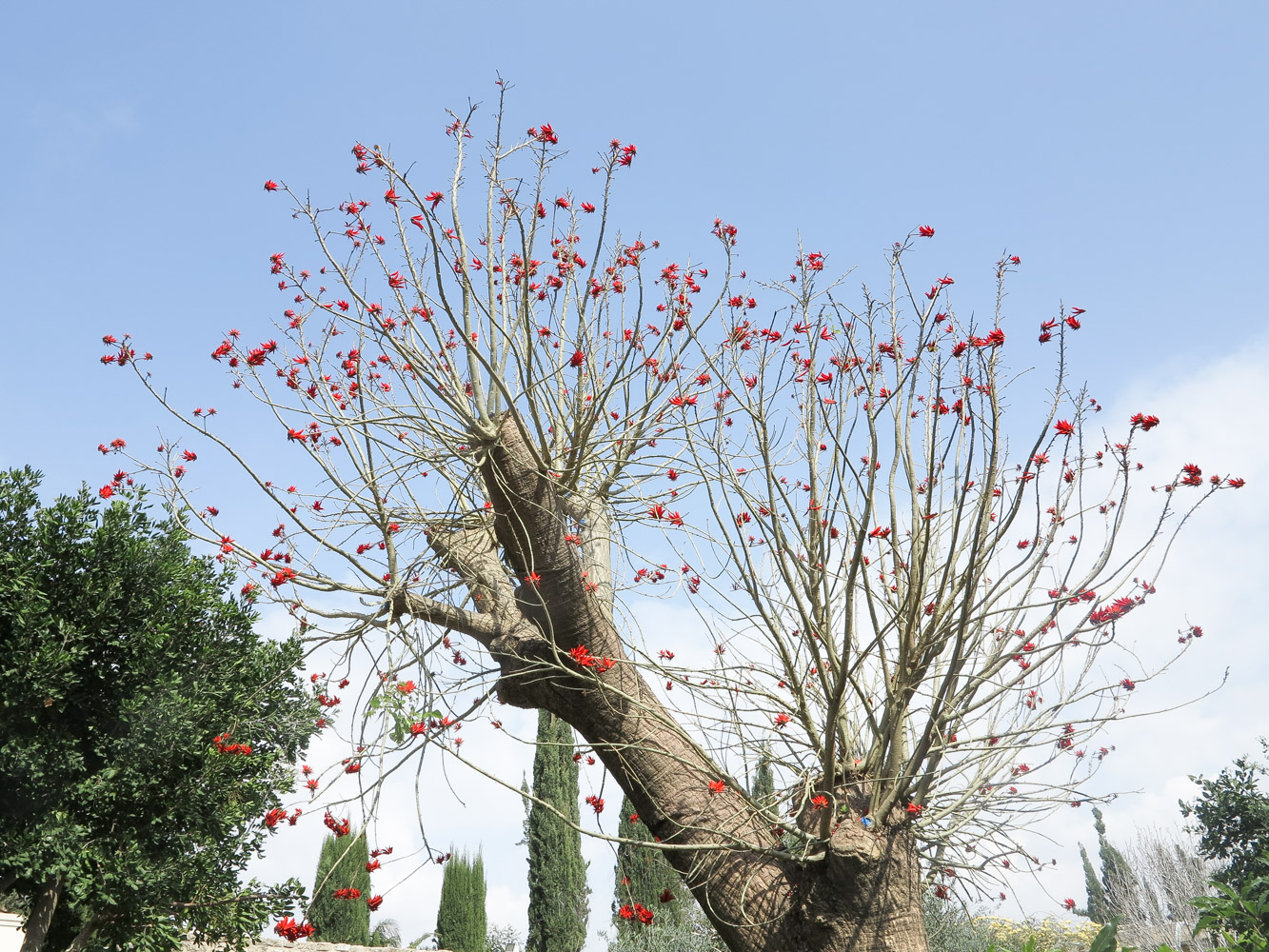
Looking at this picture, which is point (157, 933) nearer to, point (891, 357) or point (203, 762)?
point (203, 762)

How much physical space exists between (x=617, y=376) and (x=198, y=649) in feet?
16.1

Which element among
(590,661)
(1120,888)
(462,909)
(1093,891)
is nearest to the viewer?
(590,661)

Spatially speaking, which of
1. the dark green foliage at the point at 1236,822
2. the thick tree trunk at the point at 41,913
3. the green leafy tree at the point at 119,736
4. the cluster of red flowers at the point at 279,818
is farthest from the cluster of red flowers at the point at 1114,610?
the dark green foliage at the point at 1236,822

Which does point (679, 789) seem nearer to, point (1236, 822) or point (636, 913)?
point (636, 913)

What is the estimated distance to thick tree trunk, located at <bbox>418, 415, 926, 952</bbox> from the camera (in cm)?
389

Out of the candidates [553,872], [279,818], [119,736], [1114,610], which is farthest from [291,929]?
[553,872]

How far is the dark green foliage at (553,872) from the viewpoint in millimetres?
15406

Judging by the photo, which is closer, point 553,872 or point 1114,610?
point 1114,610

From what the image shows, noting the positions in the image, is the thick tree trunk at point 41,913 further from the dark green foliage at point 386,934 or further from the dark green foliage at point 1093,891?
the dark green foliage at point 1093,891

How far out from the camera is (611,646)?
4.63 m

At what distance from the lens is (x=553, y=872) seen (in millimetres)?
15789

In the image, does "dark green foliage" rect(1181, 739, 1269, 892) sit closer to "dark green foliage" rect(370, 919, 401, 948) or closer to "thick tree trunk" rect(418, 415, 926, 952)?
"thick tree trunk" rect(418, 415, 926, 952)

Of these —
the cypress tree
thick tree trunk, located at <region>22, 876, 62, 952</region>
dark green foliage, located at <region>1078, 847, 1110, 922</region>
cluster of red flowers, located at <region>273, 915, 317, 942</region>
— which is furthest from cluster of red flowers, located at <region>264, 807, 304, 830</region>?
dark green foliage, located at <region>1078, 847, 1110, 922</region>

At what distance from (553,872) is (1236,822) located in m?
11.1
